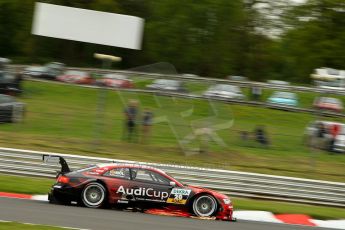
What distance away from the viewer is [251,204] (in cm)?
1474

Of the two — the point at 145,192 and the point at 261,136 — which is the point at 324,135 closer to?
the point at 261,136

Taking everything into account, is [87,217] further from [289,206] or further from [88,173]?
[289,206]

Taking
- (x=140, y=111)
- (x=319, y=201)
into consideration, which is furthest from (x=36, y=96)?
(x=319, y=201)

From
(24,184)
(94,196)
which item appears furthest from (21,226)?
(24,184)

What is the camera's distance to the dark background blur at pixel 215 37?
4934 centimetres

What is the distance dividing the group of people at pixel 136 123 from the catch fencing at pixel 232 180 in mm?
2707

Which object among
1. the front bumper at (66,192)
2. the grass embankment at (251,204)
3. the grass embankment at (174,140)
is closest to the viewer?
the front bumper at (66,192)

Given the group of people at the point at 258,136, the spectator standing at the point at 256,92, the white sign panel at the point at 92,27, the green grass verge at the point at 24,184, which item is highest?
the white sign panel at the point at 92,27

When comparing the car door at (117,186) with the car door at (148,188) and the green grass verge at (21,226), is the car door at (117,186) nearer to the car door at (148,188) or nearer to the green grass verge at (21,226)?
the car door at (148,188)

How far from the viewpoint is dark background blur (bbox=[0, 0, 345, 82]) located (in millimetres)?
49344

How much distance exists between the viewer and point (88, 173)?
11641mm

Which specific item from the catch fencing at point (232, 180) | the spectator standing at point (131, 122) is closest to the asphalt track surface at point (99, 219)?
the catch fencing at point (232, 180)

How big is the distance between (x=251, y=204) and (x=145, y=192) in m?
3.85

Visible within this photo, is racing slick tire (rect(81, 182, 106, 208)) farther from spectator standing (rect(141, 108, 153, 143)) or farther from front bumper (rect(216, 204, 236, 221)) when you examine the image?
spectator standing (rect(141, 108, 153, 143))
